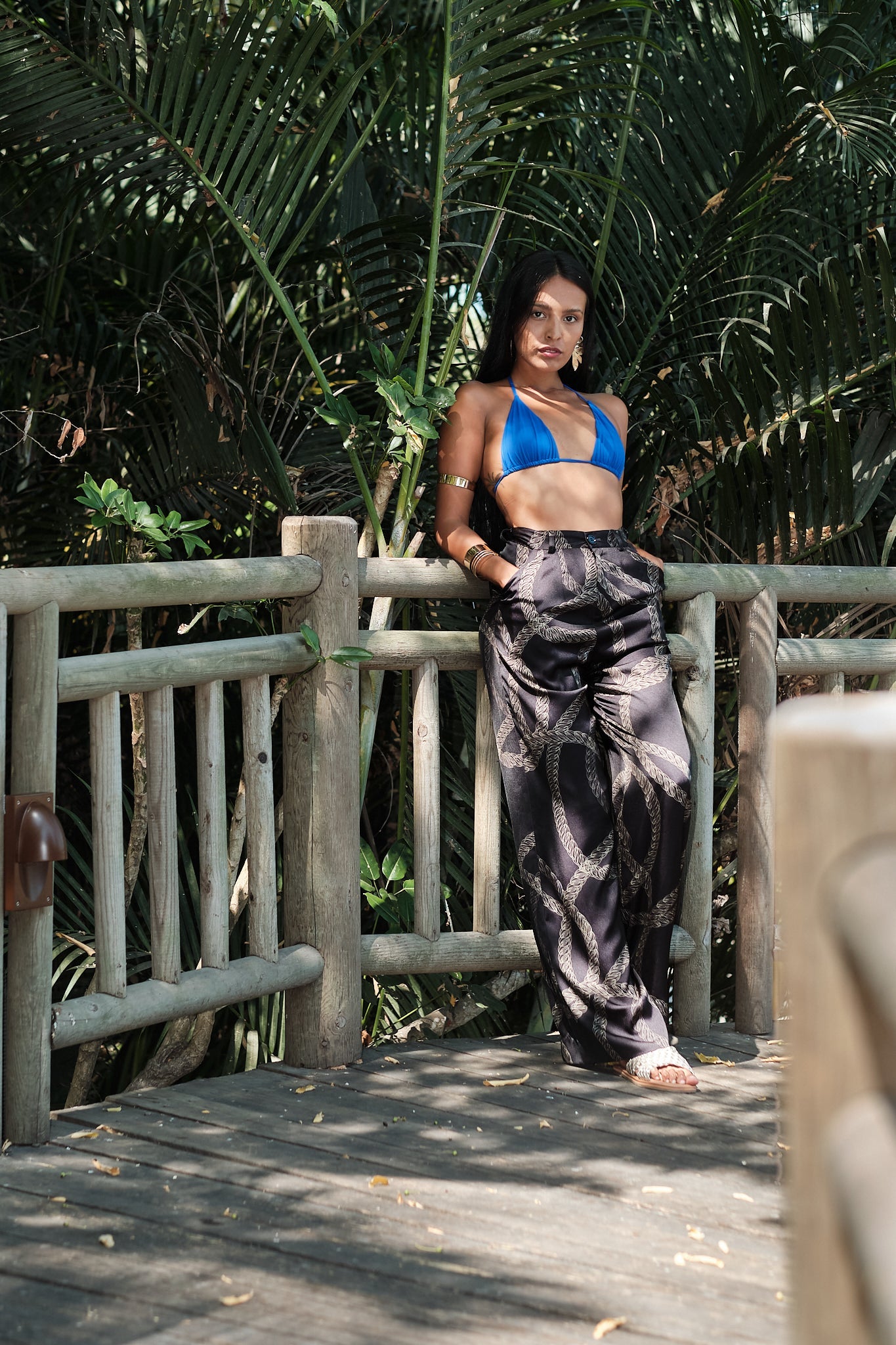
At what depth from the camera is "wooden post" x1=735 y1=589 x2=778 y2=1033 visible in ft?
10.3

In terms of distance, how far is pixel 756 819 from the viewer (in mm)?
3141

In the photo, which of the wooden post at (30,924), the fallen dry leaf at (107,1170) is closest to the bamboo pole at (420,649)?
the wooden post at (30,924)

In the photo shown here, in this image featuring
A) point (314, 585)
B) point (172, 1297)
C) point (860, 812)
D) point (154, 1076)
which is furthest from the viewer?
point (154, 1076)

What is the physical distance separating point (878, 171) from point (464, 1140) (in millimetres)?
2967

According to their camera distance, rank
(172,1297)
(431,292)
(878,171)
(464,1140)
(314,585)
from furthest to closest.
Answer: (878,171), (431,292), (314,585), (464,1140), (172,1297)

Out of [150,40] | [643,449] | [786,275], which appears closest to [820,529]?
[643,449]

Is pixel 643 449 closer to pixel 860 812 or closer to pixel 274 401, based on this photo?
pixel 274 401

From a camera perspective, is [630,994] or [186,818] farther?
[186,818]

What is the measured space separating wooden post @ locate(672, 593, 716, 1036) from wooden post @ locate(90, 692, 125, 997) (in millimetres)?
1311

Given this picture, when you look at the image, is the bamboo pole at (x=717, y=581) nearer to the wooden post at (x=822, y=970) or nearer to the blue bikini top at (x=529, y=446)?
the blue bikini top at (x=529, y=446)

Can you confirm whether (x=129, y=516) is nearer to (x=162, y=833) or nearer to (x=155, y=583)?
(x=155, y=583)

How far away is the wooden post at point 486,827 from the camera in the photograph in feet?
9.82

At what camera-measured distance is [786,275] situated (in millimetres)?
4219

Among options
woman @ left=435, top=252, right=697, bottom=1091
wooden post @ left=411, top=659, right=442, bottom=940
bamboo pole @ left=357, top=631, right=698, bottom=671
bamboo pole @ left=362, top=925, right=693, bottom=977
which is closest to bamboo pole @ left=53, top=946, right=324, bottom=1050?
bamboo pole @ left=362, top=925, right=693, bottom=977
